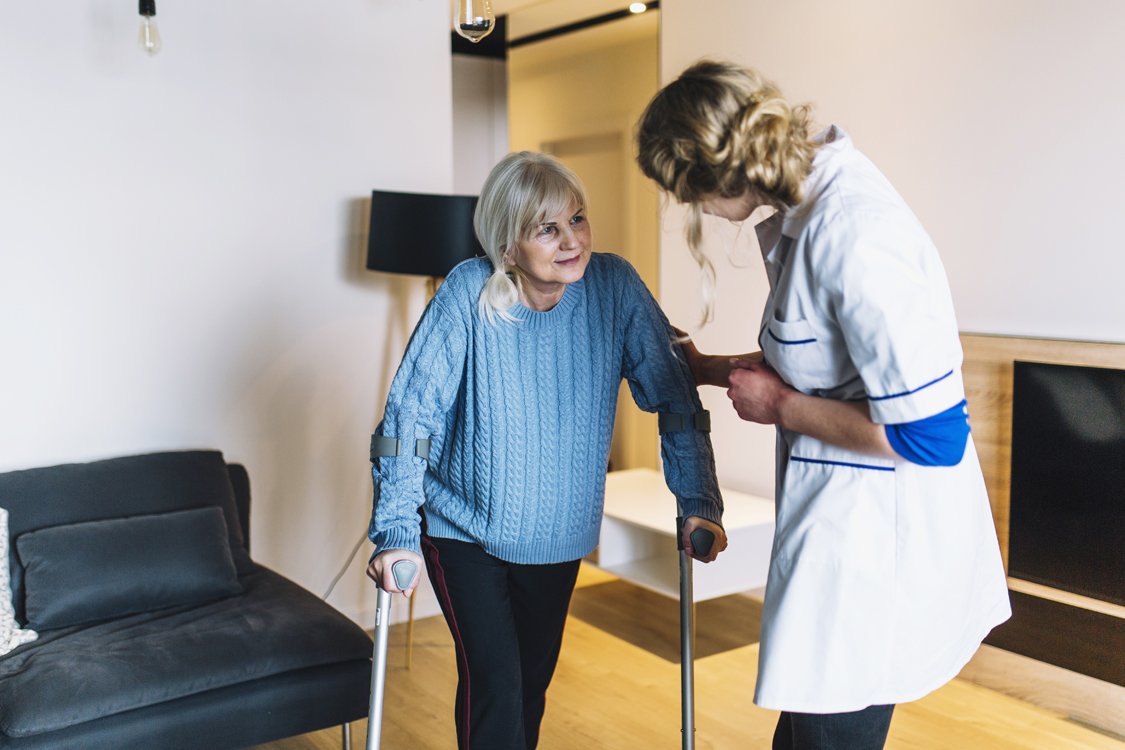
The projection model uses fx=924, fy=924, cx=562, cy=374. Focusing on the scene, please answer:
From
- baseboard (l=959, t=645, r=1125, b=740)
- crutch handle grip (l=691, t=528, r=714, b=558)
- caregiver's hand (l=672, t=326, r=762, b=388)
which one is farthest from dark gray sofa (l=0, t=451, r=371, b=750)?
baseboard (l=959, t=645, r=1125, b=740)

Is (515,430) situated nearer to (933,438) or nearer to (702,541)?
(702,541)

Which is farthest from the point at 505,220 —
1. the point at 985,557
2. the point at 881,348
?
the point at 985,557

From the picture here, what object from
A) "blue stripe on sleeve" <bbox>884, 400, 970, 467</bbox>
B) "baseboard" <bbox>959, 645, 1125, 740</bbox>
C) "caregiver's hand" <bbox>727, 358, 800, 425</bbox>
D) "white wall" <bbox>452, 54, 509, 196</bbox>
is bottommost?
"baseboard" <bbox>959, 645, 1125, 740</bbox>

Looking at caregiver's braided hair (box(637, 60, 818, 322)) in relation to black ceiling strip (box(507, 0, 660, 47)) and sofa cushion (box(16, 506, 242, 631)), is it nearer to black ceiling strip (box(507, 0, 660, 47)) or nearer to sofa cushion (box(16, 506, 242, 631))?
sofa cushion (box(16, 506, 242, 631))

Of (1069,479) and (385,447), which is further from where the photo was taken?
(1069,479)

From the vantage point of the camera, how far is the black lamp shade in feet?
9.62

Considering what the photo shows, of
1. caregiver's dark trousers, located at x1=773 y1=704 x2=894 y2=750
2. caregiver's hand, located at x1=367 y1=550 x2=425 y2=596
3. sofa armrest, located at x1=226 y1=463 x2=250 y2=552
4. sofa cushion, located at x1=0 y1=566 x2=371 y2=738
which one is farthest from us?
sofa armrest, located at x1=226 y1=463 x2=250 y2=552

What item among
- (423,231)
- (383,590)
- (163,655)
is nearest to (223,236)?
(423,231)

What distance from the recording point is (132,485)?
266cm

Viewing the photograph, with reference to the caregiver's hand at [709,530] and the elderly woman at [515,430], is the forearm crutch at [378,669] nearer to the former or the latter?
the elderly woman at [515,430]

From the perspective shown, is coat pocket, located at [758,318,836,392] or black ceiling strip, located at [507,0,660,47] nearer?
coat pocket, located at [758,318,836,392]

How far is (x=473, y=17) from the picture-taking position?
2.04 meters

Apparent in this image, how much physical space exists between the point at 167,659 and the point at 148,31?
66.4 inches

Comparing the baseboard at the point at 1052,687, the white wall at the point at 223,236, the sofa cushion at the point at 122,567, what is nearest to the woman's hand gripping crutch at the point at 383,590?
the sofa cushion at the point at 122,567
